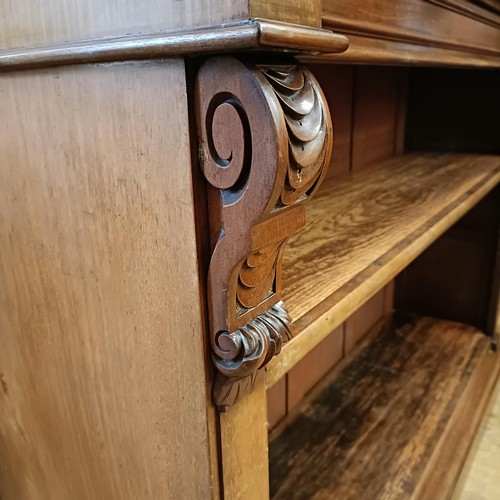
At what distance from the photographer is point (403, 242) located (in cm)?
72

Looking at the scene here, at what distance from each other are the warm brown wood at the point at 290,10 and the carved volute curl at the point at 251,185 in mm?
28

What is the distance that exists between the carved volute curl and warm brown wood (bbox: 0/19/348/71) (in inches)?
0.7

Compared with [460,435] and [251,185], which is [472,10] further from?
[460,435]

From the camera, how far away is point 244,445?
45 cm

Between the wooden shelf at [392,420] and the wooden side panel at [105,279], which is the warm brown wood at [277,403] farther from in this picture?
the wooden side panel at [105,279]

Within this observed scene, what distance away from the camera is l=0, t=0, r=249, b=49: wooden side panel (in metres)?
0.33

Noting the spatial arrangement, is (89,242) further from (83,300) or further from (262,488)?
(262,488)

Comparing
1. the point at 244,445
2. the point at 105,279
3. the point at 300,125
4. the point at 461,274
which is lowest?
the point at 461,274

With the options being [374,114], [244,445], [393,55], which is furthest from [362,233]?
[374,114]

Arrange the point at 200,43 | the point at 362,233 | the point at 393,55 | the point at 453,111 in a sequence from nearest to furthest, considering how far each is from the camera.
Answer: the point at 200,43
the point at 393,55
the point at 362,233
the point at 453,111

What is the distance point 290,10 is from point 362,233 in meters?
0.44

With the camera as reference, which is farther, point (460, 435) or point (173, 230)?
point (460, 435)

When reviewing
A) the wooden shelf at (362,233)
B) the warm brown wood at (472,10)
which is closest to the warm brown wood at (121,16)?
the wooden shelf at (362,233)

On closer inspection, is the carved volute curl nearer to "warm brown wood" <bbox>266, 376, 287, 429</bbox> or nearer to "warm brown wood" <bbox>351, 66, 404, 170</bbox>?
"warm brown wood" <bbox>266, 376, 287, 429</bbox>
